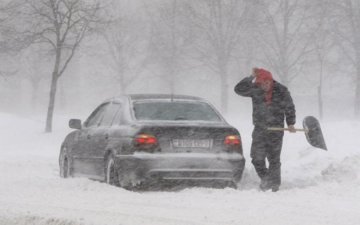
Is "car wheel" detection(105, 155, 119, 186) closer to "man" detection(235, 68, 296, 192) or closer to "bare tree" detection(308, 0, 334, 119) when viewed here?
"man" detection(235, 68, 296, 192)

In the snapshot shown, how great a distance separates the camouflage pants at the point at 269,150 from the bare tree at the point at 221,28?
3241 cm

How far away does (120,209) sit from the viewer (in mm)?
7031

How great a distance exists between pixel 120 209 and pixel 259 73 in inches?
145

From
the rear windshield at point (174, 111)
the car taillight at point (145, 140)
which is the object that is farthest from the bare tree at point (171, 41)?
the car taillight at point (145, 140)

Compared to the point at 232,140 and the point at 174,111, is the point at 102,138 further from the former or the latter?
the point at 232,140

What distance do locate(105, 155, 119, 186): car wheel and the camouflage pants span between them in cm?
207

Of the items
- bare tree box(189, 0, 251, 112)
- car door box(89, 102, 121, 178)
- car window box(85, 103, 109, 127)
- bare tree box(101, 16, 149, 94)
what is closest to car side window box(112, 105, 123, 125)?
car door box(89, 102, 121, 178)

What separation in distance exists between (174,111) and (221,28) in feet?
111

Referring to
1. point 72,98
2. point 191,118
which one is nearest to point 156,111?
point 191,118

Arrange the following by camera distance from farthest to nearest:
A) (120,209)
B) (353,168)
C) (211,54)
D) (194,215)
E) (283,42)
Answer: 1. (211,54)
2. (283,42)
3. (353,168)
4. (120,209)
5. (194,215)

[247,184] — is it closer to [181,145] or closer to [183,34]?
[181,145]

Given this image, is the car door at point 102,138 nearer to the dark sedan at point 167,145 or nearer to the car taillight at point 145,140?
the dark sedan at point 167,145

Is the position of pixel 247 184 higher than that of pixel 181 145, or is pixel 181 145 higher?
pixel 181 145

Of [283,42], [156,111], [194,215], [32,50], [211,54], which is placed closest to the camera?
[194,215]
